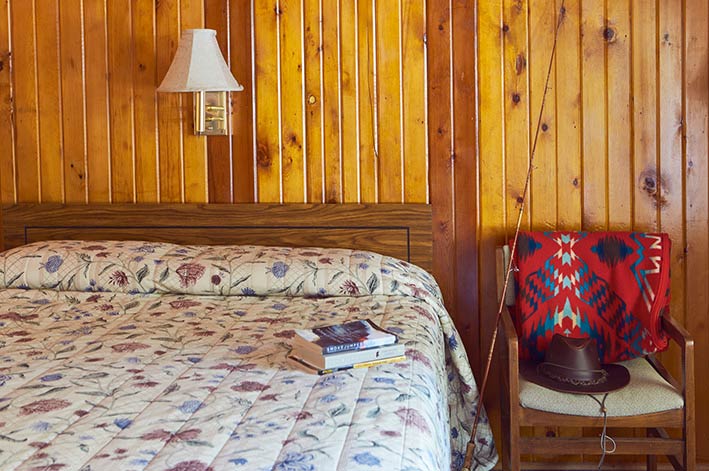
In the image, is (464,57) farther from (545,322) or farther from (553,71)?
(545,322)

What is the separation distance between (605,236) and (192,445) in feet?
5.89

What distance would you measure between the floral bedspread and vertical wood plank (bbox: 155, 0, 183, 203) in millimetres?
373

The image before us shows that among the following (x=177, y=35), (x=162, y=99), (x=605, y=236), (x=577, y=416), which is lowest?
(x=577, y=416)

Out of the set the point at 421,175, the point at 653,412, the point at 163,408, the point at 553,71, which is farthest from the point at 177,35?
the point at 653,412

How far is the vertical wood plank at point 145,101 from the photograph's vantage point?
3.14 m

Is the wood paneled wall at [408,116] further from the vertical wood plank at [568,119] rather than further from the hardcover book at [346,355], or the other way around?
the hardcover book at [346,355]

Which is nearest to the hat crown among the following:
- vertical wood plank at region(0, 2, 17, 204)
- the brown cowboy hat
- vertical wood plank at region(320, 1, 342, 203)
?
the brown cowboy hat

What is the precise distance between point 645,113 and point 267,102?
1387mm

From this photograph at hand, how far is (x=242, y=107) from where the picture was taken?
10.2 ft

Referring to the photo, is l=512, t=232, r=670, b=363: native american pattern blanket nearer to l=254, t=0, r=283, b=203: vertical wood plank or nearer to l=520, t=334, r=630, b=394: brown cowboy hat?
l=520, t=334, r=630, b=394: brown cowboy hat

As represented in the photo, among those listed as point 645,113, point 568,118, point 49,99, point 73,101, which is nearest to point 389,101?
point 568,118

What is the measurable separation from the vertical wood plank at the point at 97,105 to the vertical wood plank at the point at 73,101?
0.08ft

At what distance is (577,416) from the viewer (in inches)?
92.2

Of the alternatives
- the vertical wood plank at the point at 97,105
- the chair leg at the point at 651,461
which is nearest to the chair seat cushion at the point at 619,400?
the chair leg at the point at 651,461
